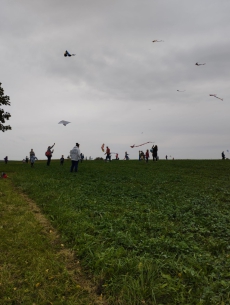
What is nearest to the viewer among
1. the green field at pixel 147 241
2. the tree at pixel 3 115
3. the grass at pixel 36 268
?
the grass at pixel 36 268

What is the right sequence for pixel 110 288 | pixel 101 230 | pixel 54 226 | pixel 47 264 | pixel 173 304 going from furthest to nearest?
pixel 54 226, pixel 101 230, pixel 47 264, pixel 110 288, pixel 173 304

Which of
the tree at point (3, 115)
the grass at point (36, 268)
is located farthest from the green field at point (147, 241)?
the tree at point (3, 115)

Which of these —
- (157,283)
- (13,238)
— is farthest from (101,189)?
(157,283)

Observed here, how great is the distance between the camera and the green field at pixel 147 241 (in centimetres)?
551

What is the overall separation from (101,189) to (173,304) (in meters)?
10.6

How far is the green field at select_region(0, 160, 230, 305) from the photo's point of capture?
217 inches

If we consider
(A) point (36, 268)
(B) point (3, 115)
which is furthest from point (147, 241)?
(B) point (3, 115)

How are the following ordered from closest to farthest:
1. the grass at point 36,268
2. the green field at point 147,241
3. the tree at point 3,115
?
1. the grass at point 36,268
2. the green field at point 147,241
3. the tree at point 3,115

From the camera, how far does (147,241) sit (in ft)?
25.4

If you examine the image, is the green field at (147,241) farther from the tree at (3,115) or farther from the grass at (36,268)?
the tree at (3,115)

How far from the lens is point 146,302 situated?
5.20m

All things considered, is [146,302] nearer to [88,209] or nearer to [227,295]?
[227,295]

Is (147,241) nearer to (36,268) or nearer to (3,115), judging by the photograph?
(36,268)

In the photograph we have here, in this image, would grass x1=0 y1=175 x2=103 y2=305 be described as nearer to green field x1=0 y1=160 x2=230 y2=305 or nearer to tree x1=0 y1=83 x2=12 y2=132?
green field x1=0 y1=160 x2=230 y2=305
